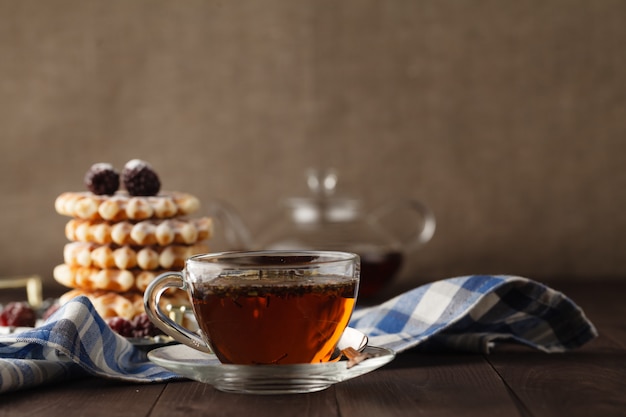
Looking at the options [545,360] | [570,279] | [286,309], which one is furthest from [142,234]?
[570,279]

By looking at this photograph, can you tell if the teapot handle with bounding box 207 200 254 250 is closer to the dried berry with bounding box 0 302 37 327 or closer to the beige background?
the beige background

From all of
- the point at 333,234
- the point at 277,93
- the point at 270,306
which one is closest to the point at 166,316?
the point at 270,306

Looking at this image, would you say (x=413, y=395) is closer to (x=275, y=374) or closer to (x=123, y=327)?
(x=275, y=374)

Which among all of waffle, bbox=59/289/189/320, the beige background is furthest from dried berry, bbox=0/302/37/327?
the beige background

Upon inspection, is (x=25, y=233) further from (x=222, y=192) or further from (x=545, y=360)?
(x=545, y=360)

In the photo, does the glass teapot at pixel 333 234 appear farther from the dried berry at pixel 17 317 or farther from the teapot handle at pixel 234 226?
the dried berry at pixel 17 317

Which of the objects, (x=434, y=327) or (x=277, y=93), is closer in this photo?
(x=434, y=327)

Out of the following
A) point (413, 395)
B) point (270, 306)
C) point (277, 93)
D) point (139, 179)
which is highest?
point (277, 93)

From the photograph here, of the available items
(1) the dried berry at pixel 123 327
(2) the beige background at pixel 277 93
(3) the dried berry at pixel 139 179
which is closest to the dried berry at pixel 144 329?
(1) the dried berry at pixel 123 327
